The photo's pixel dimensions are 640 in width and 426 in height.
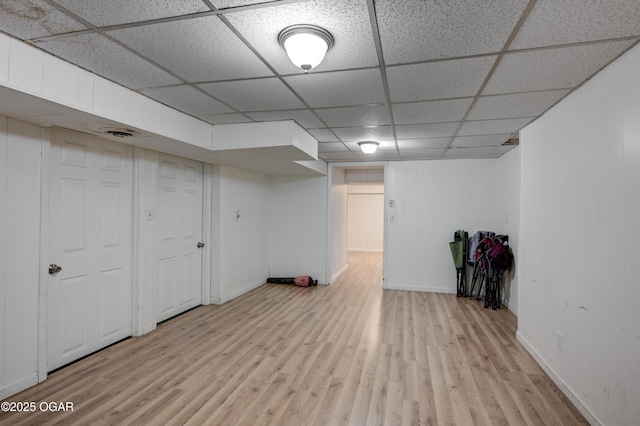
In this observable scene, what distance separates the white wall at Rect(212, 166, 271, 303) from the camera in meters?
4.86

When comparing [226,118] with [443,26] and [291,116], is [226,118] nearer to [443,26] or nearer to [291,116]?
[291,116]

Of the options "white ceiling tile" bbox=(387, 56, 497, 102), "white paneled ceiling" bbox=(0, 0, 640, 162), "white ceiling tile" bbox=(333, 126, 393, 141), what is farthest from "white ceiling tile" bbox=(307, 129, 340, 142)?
"white ceiling tile" bbox=(387, 56, 497, 102)

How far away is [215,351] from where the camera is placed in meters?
3.27

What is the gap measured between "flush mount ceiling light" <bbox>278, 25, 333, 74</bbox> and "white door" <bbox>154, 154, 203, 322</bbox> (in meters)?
2.87

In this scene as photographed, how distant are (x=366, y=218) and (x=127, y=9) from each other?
10.2 meters

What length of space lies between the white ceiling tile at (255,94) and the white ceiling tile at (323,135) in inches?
34.8

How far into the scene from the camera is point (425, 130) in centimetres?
380

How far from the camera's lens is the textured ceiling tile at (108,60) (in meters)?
1.89

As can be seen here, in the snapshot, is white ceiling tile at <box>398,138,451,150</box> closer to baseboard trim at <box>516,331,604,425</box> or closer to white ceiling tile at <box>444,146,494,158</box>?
white ceiling tile at <box>444,146,494,158</box>

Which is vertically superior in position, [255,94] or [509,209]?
[255,94]

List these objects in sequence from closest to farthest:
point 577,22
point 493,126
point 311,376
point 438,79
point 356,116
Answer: point 577,22 → point 438,79 → point 311,376 → point 356,116 → point 493,126

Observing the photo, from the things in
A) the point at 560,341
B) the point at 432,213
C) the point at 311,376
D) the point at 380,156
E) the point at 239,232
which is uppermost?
the point at 380,156

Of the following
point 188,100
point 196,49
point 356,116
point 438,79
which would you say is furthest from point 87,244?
point 438,79

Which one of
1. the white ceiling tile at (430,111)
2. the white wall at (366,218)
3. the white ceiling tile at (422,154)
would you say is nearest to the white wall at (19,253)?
the white ceiling tile at (430,111)
